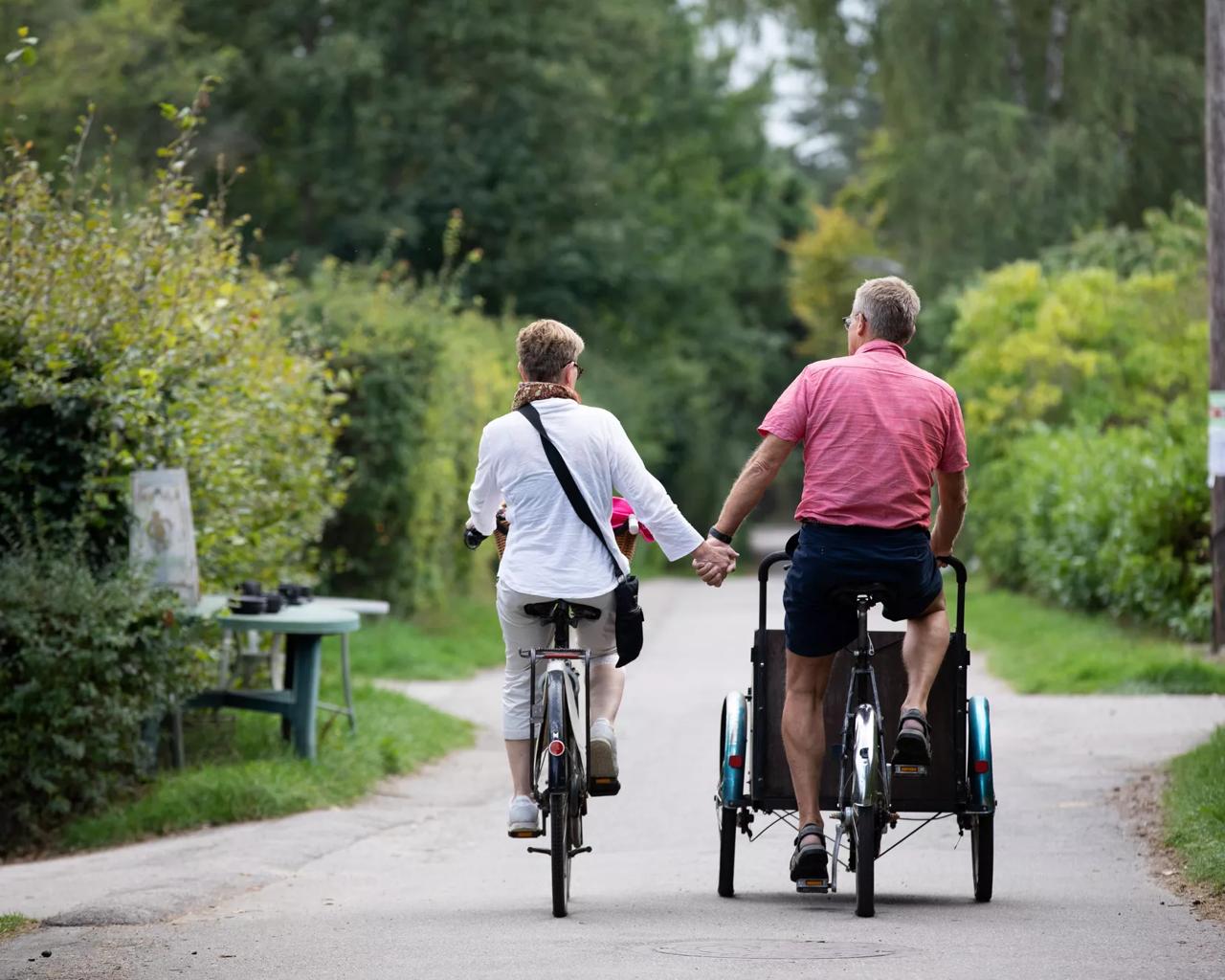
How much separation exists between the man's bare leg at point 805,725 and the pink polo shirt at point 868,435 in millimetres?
572

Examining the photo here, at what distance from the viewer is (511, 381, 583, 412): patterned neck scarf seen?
7160 mm

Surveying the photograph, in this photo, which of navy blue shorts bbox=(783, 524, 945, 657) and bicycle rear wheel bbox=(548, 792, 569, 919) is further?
bicycle rear wheel bbox=(548, 792, 569, 919)

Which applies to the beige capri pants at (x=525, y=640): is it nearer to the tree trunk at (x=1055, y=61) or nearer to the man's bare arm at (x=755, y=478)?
the man's bare arm at (x=755, y=478)

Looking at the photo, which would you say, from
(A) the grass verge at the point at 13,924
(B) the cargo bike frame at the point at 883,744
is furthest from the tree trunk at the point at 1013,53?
(A) the grass verge at the point at 13,924

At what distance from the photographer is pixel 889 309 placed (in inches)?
273

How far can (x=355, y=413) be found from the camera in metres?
19.1

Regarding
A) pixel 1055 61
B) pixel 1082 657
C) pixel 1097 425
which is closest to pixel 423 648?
pixel 1082 657

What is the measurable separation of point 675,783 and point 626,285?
30983 mm

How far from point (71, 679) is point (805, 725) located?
4.36 metres

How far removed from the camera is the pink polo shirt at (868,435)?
6656mm

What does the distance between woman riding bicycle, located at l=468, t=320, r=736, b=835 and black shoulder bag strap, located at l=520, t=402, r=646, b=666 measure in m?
0.02

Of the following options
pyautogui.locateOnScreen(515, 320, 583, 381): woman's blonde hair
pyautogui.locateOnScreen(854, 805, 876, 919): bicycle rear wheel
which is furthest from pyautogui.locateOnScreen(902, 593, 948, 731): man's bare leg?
pyautogui.locateOnScreen(515, 320, 583, 381): woman's blonde hair

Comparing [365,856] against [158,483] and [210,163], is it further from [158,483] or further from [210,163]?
[210,163]

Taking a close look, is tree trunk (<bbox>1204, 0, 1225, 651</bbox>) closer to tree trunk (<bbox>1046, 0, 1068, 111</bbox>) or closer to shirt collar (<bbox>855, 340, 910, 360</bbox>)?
shirt collar (<bbox>855, 340, 910, 360</bbox>)
